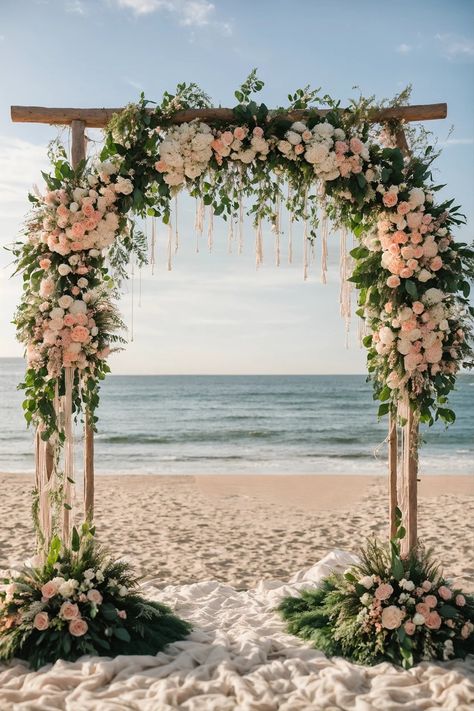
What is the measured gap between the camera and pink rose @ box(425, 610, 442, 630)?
12.5 ft

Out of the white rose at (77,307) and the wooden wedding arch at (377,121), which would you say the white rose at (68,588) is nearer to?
the wooden wedding arch at (377,121)

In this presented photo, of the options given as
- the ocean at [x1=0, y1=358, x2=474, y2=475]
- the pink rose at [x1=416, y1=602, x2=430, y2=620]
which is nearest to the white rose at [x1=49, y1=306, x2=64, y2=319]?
the pink rose at [x1=416, y1=602, x2=430, y2=620]

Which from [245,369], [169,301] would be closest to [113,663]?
[245,369]

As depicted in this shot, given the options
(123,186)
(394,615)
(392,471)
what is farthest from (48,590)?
(123,186)

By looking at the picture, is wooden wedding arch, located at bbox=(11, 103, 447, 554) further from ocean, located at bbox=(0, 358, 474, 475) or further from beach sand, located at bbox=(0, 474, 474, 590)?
ocean, located at bbox=(0, 358, 474, 475)

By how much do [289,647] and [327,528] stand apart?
402 centimetres

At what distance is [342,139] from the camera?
4121 mm

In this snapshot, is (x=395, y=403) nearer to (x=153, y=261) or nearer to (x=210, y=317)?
Answer: (x=153, y=261)

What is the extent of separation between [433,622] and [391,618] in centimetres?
23

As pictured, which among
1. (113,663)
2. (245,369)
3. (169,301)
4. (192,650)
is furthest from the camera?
(169,301)

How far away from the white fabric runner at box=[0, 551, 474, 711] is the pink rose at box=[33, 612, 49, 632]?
7.8 inches

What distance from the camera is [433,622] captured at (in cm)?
381

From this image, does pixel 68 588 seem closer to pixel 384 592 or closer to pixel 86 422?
pixel 86 422

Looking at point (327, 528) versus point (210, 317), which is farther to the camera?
point (210, 317)
